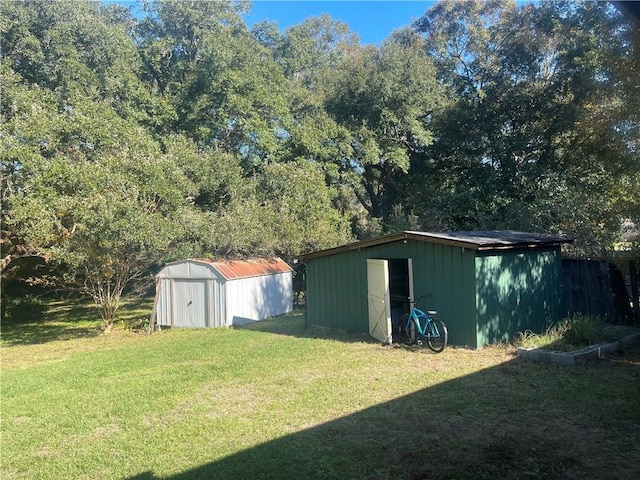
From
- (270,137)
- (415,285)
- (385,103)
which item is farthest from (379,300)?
(385,103)

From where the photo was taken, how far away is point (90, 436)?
4.78 metres

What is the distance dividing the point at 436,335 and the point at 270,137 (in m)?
14.5

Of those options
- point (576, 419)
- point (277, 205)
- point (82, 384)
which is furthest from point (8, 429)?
point (277, 205)

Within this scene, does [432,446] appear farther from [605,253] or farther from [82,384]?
[605,253]

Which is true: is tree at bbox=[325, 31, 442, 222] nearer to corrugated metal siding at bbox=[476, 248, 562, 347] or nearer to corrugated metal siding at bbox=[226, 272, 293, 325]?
corrugated metal siding at bbox=[226, 272, 293, 325]

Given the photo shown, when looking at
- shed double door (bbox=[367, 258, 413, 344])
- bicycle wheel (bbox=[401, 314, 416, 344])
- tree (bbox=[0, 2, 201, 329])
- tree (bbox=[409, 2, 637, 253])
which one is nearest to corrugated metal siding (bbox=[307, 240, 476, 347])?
shed double door (bbox=[367, 258, 413, 344])

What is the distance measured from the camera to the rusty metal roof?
1286 cm

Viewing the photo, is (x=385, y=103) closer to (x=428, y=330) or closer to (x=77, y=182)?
(x=77, y=182)

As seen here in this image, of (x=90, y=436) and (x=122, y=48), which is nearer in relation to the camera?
(x=90, y=436)

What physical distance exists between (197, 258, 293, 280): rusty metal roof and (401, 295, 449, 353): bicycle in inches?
229

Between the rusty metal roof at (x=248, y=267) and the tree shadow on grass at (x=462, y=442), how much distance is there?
26.9ft

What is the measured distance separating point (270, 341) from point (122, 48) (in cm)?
1648

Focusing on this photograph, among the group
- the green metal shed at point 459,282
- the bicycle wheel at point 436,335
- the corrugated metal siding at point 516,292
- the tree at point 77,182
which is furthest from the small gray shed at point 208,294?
the corrugated metal siding at point 516,292

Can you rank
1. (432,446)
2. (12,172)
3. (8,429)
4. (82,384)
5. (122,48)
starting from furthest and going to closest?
(122,48)
(12,172)
(82,384)
(8,429)
(432,446)
